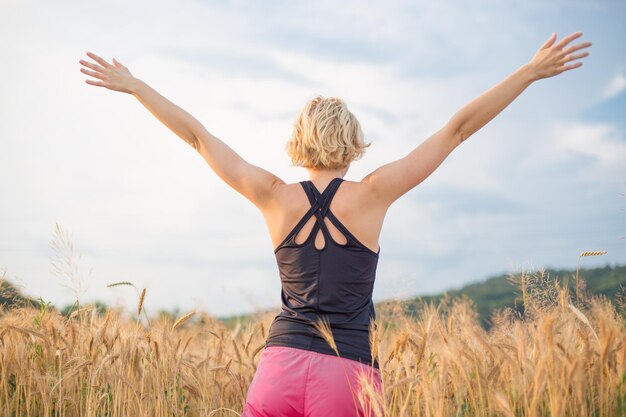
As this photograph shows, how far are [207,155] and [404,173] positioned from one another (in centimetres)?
114

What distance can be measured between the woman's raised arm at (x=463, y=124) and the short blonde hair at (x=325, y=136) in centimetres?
20

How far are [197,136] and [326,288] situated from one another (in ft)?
4.06

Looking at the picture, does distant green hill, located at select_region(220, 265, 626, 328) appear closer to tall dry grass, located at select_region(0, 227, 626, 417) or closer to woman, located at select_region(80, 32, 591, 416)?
tall dry grass, located at select_region(0, 227, 626, 417)

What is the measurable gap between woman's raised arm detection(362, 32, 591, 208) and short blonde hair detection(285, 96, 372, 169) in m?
0.20

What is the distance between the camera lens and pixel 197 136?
3514mm

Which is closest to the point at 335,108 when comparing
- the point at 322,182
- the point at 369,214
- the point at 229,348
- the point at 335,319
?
the point at 322,182

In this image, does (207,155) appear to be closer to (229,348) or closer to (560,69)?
(560,69)

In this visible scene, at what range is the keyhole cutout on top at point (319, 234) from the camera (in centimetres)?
297

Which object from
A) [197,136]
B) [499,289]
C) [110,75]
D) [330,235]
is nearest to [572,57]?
[330,235]

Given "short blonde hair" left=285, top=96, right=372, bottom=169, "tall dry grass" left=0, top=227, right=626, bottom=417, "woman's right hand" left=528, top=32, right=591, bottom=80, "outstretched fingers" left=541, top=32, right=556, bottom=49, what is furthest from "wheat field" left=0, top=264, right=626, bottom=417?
"outstretched fingers" left=541, top=32, right=556, bottom=49

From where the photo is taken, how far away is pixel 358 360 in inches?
114

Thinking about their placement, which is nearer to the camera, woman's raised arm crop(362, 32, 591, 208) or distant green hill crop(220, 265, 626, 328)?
woman's raised arm crop(362, 32, 591, 208)

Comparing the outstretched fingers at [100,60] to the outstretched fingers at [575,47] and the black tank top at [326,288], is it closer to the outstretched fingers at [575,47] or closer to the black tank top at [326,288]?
the black tank top at [326,288]

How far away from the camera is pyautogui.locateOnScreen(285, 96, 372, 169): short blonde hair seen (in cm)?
312
